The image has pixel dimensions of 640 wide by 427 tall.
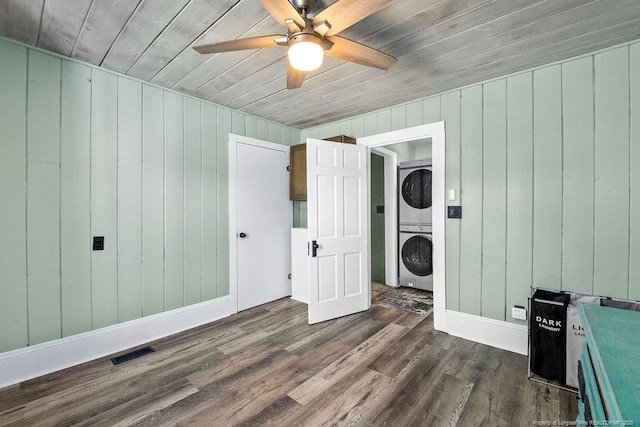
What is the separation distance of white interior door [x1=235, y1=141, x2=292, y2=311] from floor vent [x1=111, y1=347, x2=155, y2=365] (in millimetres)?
1044

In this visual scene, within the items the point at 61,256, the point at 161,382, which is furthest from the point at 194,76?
the point at 161,382

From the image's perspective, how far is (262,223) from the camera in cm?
360

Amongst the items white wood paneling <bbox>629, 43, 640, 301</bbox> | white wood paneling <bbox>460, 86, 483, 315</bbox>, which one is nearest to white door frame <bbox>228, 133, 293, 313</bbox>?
white wood paneling <bbox>460, 86, 483, 315</bbox>

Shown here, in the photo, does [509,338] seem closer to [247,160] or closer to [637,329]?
[637,329]

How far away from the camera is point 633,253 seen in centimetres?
197

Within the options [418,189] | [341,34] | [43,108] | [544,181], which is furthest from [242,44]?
[418,189]

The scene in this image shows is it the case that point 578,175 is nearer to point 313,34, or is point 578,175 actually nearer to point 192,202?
point 313,34

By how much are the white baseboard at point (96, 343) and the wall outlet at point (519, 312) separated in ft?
9.59

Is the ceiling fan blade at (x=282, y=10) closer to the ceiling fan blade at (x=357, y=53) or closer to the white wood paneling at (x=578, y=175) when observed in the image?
the ceiling fan blade at (x=357, y=53)

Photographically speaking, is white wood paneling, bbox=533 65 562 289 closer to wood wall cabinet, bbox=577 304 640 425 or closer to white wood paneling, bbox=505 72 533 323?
white wood paneling, bbox=505 72 533 323

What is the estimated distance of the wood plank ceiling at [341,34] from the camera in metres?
1.60

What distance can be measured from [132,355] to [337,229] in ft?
7.29

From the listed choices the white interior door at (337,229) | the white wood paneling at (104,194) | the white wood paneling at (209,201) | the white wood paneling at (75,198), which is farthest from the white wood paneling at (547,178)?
the white wood paneling at (75,198)

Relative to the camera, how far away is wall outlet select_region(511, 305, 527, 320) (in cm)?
235
